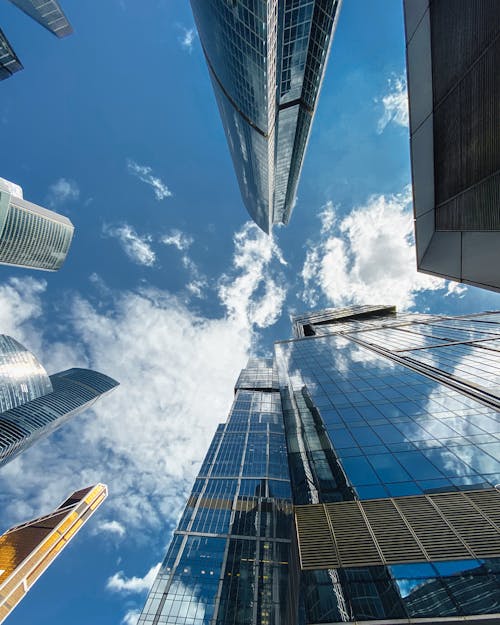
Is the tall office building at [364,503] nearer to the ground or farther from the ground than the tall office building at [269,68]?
nearer to the ground

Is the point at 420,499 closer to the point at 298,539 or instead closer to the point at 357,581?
the point at 357,581

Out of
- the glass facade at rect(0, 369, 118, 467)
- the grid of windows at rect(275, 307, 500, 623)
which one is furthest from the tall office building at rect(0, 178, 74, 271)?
the grid of windows at rect(275, 307, 500, 623)

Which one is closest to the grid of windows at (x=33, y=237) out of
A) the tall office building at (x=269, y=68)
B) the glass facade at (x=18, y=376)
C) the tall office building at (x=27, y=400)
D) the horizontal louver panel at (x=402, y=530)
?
the glass facade at (x=18, y=376)

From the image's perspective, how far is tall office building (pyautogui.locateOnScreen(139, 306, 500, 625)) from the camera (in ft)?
32.2

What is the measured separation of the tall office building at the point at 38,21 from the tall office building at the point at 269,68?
89451 mm

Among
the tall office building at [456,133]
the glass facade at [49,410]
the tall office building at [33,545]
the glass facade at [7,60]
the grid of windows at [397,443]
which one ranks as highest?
the glass facade at [7,60]

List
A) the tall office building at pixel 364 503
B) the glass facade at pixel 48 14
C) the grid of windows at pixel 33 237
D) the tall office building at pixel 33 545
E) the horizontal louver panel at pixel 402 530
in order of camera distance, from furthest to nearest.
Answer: the grid of windows at pixel 33 237 → the glass facade at pixel 48 14 → the tall office building at pixel 33 545 → the horizontal louver panel at pixel 402 530 → the tall office building at pixel 364 503

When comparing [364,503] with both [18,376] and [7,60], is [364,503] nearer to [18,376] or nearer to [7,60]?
[7,60]

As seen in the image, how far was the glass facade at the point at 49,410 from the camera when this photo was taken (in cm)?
11519

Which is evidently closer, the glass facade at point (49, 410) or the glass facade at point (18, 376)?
the glass facade at point (49, 410)

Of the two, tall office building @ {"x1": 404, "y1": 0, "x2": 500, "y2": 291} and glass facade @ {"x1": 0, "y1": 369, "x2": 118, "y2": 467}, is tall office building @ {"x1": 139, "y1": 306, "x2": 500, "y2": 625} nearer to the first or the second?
tall office building @ {"x1": 404, "y1": 0, "x2": 500, "y2": 291}

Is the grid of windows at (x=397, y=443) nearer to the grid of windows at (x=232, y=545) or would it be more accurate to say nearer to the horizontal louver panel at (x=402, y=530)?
the horizontal louver panel at (x=402, y=530)

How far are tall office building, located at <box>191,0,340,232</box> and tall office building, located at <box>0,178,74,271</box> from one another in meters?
99.7

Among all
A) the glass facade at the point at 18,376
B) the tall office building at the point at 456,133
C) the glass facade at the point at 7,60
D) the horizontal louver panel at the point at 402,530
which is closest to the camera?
the tall office building at the point at 456,133
